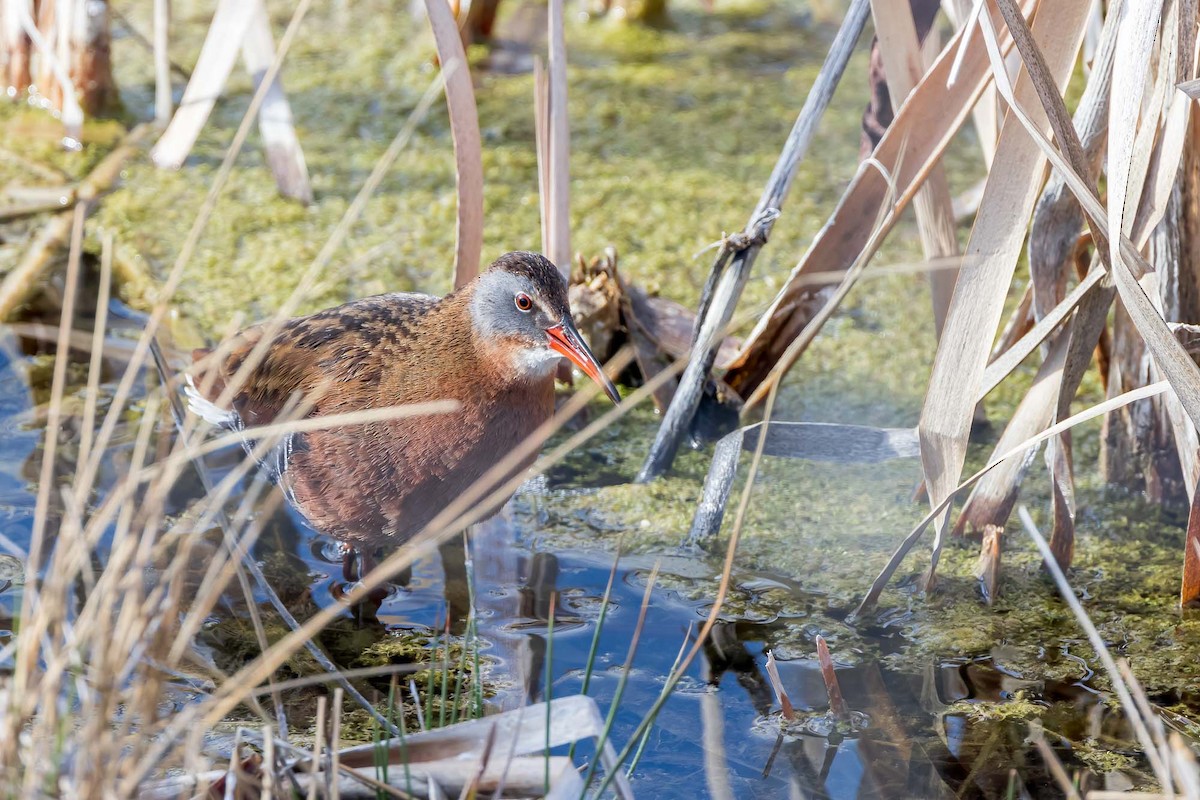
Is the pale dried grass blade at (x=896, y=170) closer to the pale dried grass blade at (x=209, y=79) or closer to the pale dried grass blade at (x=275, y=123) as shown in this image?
the pale dried grass blade at (x=209, y=79)

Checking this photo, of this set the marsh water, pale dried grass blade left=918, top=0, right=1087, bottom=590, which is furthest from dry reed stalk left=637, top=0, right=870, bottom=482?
pale dried grass blade left=918, top=0, right=1087, bottom=590

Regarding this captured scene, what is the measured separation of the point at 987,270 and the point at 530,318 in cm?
95

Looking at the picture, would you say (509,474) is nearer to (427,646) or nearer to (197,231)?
(427,646)

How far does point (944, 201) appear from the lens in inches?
111

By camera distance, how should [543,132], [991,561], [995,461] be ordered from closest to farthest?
1. [995,461]
2. [991,561]
3. [543,132]

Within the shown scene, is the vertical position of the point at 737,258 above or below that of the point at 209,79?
below

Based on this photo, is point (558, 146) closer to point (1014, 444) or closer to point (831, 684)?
point (1014, 444)

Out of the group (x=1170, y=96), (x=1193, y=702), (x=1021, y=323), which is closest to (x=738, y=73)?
(x=1021, y=323)

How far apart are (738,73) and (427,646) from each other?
3.16m

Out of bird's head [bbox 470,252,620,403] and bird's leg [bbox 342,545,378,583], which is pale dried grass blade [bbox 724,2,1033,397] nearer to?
bird's head [bbox 470,252,620,403]

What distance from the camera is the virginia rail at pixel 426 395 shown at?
8.45 ft

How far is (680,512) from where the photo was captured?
10.3 ft

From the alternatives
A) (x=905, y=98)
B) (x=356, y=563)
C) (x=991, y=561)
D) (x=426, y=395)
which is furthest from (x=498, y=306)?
(x=991, y=561)

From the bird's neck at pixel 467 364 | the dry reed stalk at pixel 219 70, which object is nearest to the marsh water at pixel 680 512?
the bird's neck at pixel 467 364
